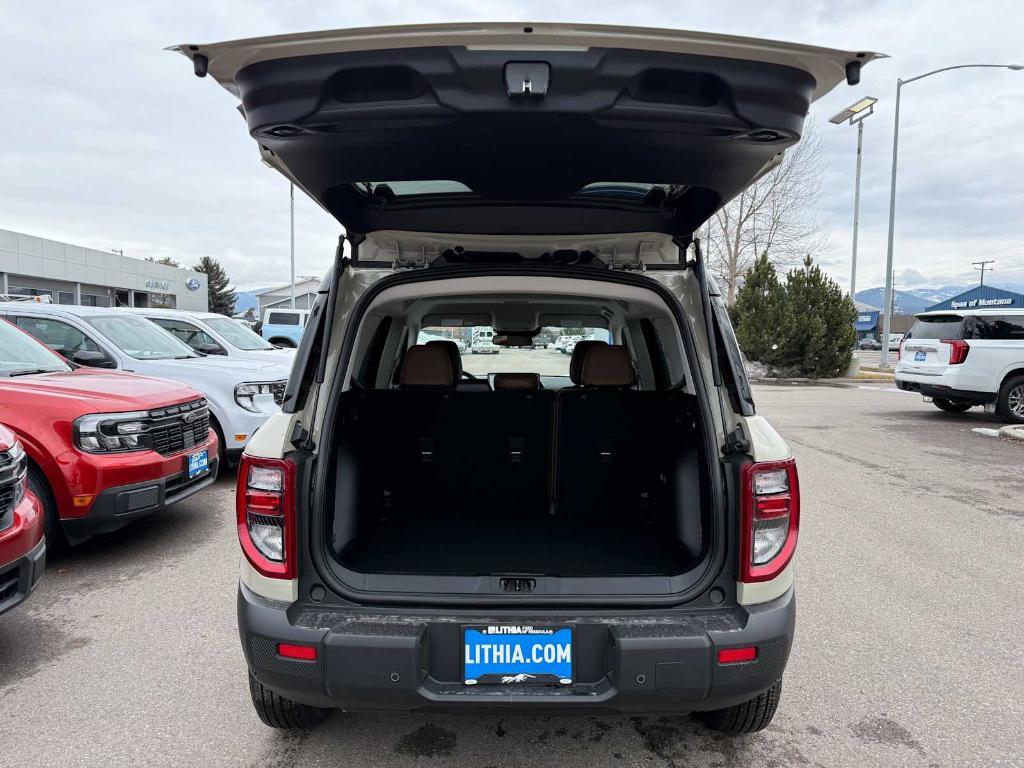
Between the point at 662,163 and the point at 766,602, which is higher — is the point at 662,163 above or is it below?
above

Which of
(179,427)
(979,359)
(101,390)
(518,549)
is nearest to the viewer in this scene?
(518,549)

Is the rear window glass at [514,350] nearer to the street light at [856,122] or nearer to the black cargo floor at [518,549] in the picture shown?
the black cargo floor at [518,549]

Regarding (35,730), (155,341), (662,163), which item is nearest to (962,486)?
(662,163)

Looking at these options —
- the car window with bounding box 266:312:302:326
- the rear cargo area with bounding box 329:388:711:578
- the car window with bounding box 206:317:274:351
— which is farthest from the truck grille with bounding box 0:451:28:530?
the car window with bounding box 266:312:302:326

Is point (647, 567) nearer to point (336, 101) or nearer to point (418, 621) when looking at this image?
point (418, 621)

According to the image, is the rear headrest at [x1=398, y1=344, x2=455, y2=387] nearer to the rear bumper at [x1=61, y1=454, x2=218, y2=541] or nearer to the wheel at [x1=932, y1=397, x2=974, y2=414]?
the rear bumper at [x1=61, y1=454, x2=218, y2=541]

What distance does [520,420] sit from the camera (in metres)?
3.26

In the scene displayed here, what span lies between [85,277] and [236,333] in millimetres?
30742

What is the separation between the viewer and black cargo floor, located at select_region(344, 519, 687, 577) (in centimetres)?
256

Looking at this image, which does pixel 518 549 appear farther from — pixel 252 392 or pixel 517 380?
pixel 252 392

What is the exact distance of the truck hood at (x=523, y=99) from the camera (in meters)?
1.64

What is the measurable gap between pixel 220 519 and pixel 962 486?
7.12 meters

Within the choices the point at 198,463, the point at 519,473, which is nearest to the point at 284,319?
the point at 198,463

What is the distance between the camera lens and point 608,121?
5.92ft
